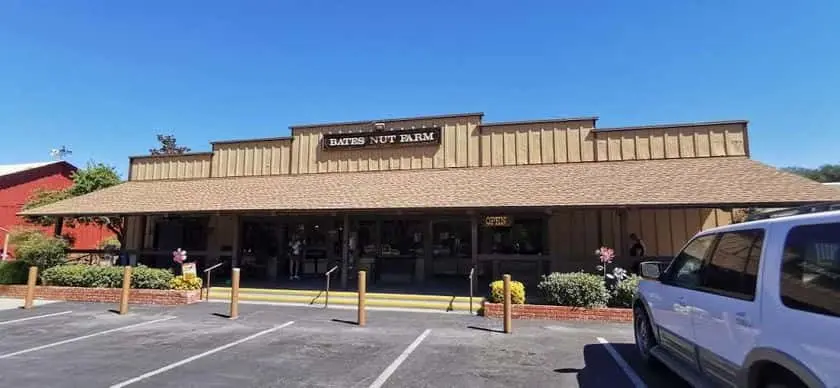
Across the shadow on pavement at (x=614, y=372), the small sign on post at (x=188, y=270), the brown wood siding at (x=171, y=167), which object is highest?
the brown wood siding at (x=171, y=167)

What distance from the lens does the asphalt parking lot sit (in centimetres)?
613

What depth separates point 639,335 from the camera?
6863 mm

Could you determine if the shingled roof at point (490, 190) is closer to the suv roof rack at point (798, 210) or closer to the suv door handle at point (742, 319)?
the suv roof rack at point (798, 210)

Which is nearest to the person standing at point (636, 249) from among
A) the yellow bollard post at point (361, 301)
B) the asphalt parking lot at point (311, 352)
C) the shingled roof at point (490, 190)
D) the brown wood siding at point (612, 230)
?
the brown wood siding at point (612, 230)

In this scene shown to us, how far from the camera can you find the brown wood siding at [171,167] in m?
19.1

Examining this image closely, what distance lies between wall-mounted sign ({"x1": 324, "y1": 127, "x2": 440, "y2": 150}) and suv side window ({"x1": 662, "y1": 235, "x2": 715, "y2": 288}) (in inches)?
458

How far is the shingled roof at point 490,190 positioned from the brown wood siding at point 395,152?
1.48 feet

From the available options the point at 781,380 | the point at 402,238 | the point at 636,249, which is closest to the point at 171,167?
the point at 402,238

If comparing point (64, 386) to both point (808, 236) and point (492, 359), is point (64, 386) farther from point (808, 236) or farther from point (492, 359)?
point (808, 236)

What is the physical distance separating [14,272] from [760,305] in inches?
781

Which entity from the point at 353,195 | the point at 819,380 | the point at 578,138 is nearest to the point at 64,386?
the point at 819,380

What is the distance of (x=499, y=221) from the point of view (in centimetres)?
1496

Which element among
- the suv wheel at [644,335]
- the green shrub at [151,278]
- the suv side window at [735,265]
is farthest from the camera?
the green shrub at [151,278]

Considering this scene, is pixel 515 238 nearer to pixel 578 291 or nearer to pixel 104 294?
pixel 578 291
